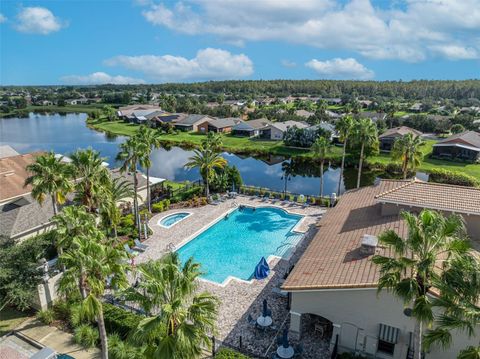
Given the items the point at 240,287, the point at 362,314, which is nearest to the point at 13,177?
the point at 240,287

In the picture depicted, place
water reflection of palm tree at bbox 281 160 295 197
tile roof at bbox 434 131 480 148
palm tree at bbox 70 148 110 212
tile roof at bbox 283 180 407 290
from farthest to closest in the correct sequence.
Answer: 1. tile roof at bbox 434 131 480 148
2. water reflection of palm tree at bbox 281 160 295 197
3. palm tree at bbox 70 148 110 212
4. tile roof at bbox 283 180 407 290

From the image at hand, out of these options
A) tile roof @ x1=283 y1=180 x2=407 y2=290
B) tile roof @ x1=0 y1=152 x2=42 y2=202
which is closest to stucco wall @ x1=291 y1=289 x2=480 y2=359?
tile roof @ x1=283 y1=180 x2=407 y2=290

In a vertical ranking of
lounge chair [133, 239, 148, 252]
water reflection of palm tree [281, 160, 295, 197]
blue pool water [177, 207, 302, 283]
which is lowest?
water reflection of palm tree [281, 160, 295, 197]

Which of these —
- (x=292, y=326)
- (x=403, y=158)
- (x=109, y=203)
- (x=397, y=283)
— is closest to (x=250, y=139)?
(x=403, y=158)

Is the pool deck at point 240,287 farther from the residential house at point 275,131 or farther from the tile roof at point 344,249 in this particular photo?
the residential house at point 275,131

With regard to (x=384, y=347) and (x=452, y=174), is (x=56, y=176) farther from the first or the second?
(x=452, y=174)

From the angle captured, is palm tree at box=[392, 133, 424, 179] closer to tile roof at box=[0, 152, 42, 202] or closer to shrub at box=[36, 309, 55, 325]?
shrub at box=[36, 309, 55, 325]

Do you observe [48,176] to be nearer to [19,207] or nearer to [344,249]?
[19,207]
